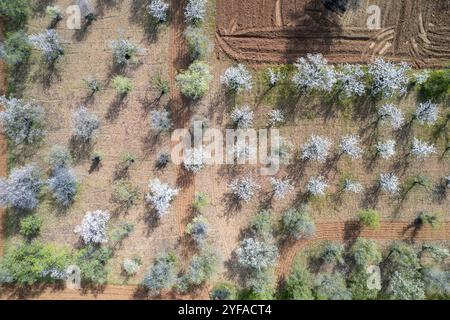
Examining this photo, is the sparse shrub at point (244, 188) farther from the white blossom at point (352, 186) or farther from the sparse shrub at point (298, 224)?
the white blossom at point (352, 186)

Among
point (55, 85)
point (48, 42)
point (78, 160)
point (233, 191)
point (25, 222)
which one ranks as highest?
point (48, 42)

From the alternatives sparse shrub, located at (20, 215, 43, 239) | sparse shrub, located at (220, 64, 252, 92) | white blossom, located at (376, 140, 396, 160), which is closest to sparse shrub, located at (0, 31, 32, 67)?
sparse shrub, located at (20, 215, 43, 239)

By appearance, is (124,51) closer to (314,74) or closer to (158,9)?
(158,9)

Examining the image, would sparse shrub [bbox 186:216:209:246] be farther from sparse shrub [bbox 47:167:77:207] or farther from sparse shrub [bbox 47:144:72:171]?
sparse shrub [bbox 47:144:72:171]

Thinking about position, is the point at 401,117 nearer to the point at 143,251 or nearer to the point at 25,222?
the point at 143,251

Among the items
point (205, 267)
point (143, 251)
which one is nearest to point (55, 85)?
point (143, 251)

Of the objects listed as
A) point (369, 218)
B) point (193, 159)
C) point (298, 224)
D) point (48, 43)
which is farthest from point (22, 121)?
point (369, 218)
